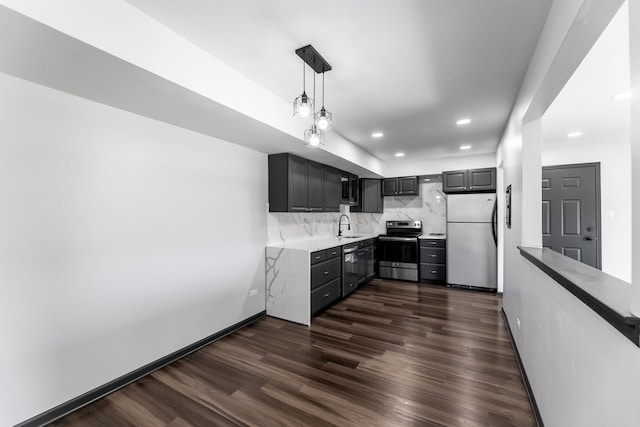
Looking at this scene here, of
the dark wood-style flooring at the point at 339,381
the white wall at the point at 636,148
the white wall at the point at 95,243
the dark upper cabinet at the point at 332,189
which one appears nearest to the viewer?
the white wall at the point at 636,148

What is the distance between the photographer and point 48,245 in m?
1.95

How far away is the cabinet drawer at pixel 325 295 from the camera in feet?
12.0

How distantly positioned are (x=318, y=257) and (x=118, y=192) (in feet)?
7.65

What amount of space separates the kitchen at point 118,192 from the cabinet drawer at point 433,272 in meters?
2.26

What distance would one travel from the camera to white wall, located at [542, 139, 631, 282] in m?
4.22

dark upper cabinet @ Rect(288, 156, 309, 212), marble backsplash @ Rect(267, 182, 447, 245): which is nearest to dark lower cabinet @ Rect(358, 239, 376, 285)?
marble backsplash @ Rect(267, 182, 447, 245)

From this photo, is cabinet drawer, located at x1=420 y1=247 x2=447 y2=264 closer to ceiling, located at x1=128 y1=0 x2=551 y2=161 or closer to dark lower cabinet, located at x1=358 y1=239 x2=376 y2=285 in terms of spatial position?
dark lower cabinet, located at x1=358 y1=239 x2=376 y2=285

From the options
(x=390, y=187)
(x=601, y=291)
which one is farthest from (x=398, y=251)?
(x=601, y=291)

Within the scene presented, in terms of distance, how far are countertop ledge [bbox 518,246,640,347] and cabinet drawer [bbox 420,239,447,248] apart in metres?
3.72

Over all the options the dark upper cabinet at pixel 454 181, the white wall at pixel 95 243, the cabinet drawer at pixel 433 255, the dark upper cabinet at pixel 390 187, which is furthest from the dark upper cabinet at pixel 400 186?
the white wall at pixel 95 243

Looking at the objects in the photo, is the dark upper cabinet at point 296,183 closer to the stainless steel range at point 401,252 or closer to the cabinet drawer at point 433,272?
the stainless steel range at point 401,252

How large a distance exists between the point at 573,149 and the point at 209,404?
19.8ft

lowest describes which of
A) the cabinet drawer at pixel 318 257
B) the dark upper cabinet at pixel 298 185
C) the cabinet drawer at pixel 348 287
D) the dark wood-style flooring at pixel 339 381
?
the dark wood-style flooring at pixel 339 381

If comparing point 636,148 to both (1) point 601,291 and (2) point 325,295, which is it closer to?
(1) point 601,291
